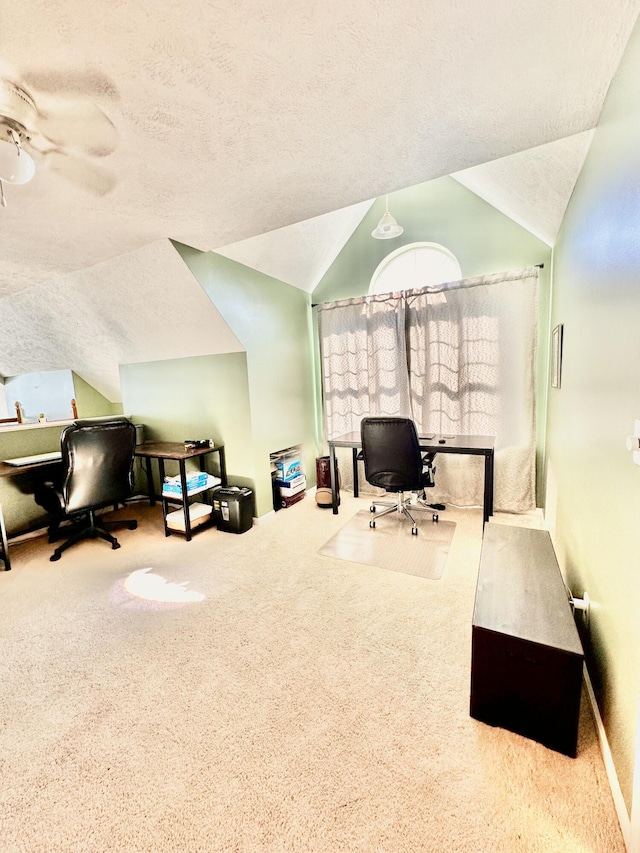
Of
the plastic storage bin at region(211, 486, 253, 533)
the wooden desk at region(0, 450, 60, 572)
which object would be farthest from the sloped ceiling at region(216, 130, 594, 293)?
the wooden desk at region(0, 450, 60, 572)

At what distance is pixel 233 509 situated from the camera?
10.1 feet

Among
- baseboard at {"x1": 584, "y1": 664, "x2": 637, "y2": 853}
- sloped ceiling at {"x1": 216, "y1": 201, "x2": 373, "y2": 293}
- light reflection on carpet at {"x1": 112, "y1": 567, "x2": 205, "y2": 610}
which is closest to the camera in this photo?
baseboard at {"x1": 584, "y1": 664, "x2": 637, "y2": 853}

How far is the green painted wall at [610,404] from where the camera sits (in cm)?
98

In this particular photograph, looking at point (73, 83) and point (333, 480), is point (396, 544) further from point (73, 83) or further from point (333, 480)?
point (73, 83)

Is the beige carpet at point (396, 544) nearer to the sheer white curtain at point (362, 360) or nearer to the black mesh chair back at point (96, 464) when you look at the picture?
the sheer white curtain at point (362, 360)

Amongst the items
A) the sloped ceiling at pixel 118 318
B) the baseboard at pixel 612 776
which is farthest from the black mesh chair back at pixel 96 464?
the baseboard at pixel 612 776

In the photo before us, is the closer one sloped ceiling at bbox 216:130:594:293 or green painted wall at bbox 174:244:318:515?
sloped ceiling at bbox 216:130:594:293

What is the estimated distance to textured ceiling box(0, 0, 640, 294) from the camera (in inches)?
38.3

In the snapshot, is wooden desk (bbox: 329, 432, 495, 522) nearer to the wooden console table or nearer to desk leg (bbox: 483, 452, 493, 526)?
desk leg (bbox: 483, 452, 493, 526)

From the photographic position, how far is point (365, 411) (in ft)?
12.7

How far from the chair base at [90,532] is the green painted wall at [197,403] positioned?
2.61ft

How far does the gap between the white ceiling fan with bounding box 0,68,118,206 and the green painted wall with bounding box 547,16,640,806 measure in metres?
1.75

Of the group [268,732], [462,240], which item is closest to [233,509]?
[268,732]

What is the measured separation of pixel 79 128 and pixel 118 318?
222cm
